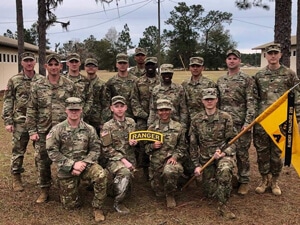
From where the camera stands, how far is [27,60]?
226 inches

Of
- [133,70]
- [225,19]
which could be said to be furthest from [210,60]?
[133,70]

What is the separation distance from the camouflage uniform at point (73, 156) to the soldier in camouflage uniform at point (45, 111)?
459 millimetres

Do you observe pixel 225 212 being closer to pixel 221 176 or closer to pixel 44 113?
pixel 221 176

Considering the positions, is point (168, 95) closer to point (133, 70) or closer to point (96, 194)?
point (133, 70)

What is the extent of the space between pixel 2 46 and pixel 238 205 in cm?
2226

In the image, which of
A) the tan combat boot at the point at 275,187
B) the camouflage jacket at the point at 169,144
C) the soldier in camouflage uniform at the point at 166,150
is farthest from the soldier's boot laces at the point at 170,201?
the tan combat boot at the point at 275,187

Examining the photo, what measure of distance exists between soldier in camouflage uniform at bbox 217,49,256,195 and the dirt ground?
0.44 meters

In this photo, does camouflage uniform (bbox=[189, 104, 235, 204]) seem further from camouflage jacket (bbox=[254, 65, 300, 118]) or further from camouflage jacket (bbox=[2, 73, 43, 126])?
camouflage jacket (bbox=[2, 73, 43, 126])

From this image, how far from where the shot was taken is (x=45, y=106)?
5348 mm

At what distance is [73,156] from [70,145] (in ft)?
0.48

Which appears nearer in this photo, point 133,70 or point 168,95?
point 168,95

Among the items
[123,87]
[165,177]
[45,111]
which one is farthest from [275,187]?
[45,111]

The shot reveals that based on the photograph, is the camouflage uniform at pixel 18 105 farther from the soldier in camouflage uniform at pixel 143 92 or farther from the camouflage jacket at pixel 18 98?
the soldier in camouflage uniform at pixel 143 92

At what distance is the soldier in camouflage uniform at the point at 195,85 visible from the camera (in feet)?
18.4
